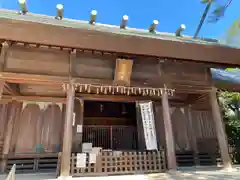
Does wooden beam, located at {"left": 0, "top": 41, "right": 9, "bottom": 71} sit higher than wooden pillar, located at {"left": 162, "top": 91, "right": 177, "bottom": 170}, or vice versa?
wooden beam, located at {"left": 0, "top": 41, "right": 9, "bottom": 71}

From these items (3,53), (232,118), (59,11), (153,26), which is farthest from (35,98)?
(232,118)

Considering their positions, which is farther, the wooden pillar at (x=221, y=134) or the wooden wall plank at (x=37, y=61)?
the wooden pillar at (x=221, y=134)

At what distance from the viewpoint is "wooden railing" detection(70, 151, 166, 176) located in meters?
5.20

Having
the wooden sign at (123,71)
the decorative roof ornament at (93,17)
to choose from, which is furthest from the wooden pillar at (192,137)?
the decorative roof ornament at (93,17)

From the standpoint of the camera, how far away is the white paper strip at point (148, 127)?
6.00 m

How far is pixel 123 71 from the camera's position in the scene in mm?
6000

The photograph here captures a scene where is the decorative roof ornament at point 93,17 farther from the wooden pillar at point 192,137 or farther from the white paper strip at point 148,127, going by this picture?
the wooden pillar at point 192,137

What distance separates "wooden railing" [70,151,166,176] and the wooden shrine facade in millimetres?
46

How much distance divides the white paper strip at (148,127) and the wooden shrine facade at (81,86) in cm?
35

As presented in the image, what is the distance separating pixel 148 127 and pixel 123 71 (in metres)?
2.03

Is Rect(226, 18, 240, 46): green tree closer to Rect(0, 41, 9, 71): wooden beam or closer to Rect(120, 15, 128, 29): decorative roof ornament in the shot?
Rect(120, 15, 128, 29): decorative roof ornament

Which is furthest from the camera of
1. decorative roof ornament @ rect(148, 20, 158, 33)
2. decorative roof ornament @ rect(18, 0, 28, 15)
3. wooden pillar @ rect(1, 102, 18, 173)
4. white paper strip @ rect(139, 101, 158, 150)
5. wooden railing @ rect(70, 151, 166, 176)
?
decorative roof ornament @ rect(148, 20, 158, 33)

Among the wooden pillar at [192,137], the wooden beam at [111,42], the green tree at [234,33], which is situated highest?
the green tree at [234,33]

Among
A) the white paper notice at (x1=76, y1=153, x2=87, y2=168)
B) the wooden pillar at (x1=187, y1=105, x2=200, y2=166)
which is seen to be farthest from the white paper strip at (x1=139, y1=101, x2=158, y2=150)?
the wooden pillar at (x1=187, y1=105, x2=200, y2=166)
